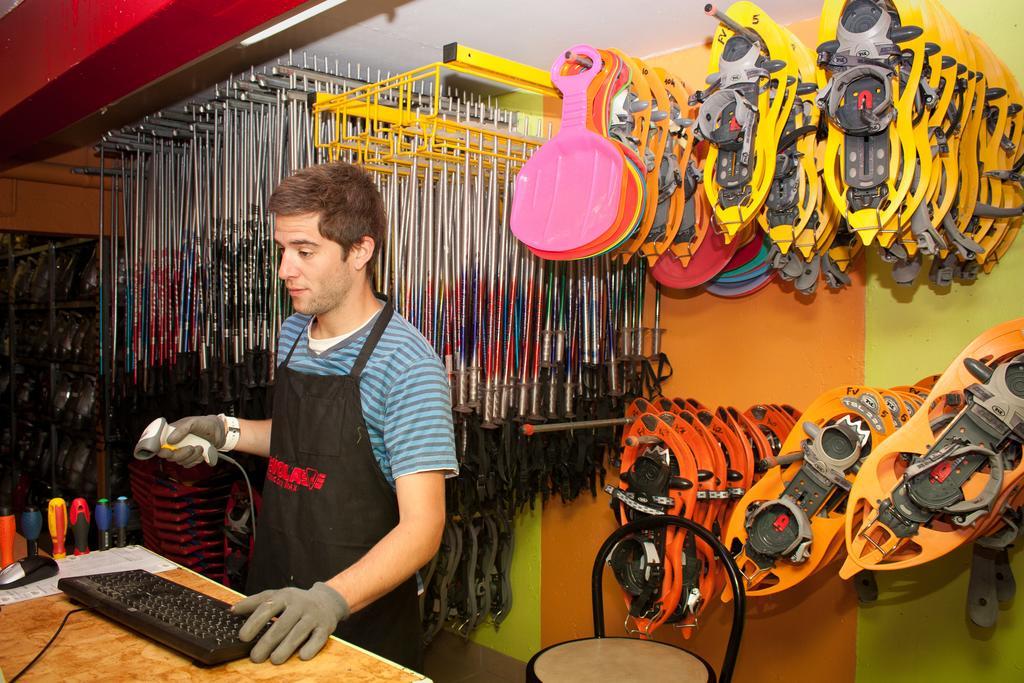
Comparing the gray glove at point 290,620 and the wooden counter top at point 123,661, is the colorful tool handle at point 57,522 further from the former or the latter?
the gray glove at point 290,620

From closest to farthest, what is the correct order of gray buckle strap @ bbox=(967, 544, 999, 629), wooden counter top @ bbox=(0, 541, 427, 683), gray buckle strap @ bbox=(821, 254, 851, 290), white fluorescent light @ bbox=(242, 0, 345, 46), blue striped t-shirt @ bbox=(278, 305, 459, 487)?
wooden counter top @ bbox=(0, 541, 427, 683) → blue striped t-shirt @ bbox=(278, 305, 459, 487) → gray buckle strap @ bbox=(967, 544, 999, 629) → gray buckle strap @ bbox=(821, 254, 851, 290) → white fluorescent light @ bbox=(242, 0, 345, 46)


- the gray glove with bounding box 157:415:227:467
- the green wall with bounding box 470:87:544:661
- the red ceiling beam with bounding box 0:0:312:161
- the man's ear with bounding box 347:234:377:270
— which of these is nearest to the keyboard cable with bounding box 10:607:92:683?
the gray glove with bounding box 157:415:227:467

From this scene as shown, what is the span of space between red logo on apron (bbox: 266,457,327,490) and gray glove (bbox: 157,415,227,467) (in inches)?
7.6

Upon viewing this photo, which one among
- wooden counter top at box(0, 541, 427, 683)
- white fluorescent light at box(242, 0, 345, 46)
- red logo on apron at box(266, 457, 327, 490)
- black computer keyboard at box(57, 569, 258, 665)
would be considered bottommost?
wooden counter top at box(0, 541, 427, 683)

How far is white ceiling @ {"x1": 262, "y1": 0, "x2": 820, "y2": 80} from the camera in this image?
10.1 ft

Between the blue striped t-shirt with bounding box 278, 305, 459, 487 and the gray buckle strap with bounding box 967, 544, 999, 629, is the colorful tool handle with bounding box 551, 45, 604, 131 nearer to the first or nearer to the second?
the blue striped t-shirt with bounding box 278, 305, 459, 487

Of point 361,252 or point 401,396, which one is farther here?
point 361,252

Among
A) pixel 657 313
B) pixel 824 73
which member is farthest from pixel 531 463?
pixel 824 73

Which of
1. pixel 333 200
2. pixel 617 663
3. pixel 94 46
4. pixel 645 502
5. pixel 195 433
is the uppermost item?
pixel 94 46

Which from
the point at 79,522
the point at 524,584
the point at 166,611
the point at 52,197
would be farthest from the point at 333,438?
the point at 52,197

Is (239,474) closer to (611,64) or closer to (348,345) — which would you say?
(348,345)

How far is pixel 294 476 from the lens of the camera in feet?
7.24

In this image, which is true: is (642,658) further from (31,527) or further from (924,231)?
(31,527)

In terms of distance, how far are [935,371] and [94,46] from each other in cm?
313
